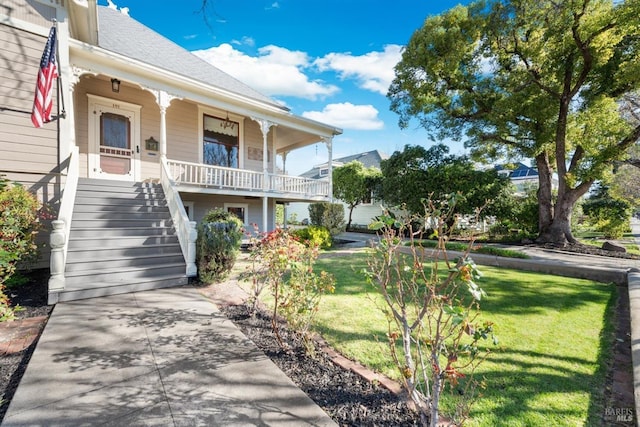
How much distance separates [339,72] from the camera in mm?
14062

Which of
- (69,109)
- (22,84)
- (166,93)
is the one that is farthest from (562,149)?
(22,84)

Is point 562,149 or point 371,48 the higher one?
point 371,48

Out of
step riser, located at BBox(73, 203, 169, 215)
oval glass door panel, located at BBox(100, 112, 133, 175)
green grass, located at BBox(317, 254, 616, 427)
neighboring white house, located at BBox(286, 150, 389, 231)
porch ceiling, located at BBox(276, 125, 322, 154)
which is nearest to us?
green grass, located at BBox(317, 254, 616, 427)

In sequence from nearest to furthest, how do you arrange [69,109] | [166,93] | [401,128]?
[69,109] < [166,93] < [401,128]

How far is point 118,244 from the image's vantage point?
213 inches

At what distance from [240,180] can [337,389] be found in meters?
8.14

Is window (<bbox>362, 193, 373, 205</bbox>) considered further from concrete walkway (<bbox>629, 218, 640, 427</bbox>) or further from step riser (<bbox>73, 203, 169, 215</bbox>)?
step riser (<bbox>73, 203, 169, 215</bbox>)

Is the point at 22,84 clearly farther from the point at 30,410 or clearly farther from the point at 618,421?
the point at 618,421

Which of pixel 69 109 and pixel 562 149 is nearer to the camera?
pixel 69 109

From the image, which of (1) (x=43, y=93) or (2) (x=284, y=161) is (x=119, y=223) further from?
(2) (x=284, y=161)

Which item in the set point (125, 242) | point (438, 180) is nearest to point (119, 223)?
point (125, 242)

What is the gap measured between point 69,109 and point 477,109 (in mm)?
14139

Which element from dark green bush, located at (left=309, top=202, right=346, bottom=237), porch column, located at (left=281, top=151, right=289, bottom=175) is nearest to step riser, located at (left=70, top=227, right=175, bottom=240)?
dark green bush, located at (left=309, top=202, right=346, bottom=237)

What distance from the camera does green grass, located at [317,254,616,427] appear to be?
2148 mm
